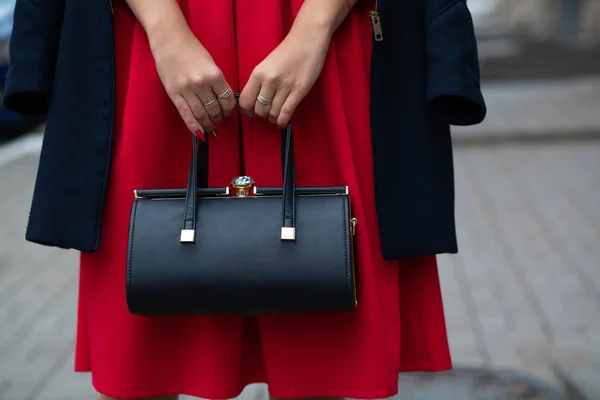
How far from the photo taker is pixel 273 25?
154 cm

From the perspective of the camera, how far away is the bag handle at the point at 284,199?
1424mm

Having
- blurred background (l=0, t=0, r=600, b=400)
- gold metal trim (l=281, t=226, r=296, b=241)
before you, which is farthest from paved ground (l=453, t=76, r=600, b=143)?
gold metal trim (l=281, t=226, r=296, b=241)

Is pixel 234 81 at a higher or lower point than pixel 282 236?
higher

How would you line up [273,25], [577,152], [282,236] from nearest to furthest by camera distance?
[282,236] < [273,25] < [577,152]

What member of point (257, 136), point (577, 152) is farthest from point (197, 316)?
point (577, 152)

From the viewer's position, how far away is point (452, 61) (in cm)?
150

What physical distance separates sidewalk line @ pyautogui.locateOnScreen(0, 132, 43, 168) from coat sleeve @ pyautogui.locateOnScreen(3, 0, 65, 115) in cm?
562

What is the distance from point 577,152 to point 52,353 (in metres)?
4.58

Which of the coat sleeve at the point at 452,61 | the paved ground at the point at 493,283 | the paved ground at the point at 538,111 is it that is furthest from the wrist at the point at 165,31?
the paved ground at the point at 538,111

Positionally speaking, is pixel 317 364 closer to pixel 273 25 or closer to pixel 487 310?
pixel 273 25

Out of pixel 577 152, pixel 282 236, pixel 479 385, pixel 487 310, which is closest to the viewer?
pixel 282 236

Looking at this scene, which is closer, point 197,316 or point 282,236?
point 282,236

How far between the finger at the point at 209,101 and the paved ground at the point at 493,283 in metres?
1.76

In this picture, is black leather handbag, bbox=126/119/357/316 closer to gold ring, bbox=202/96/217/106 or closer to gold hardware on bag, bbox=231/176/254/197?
gold hardware on bag, bbox=231/176/254/197
